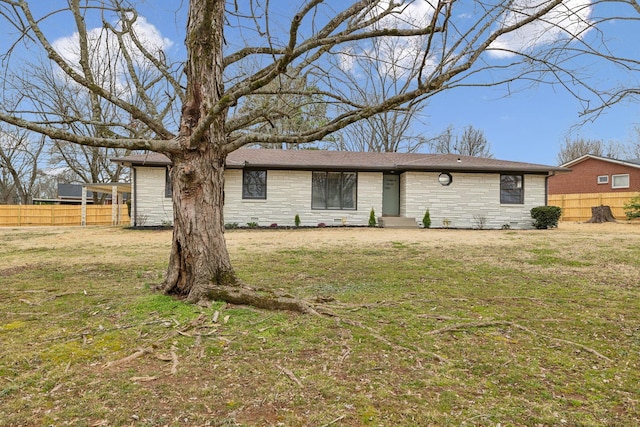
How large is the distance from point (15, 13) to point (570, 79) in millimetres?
6440

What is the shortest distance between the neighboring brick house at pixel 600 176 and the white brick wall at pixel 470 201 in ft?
35.0

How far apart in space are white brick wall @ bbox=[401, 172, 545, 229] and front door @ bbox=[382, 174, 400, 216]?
538 millimetres

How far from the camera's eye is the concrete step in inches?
598

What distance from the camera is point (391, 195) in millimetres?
16359

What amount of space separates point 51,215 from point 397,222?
73.3 ft

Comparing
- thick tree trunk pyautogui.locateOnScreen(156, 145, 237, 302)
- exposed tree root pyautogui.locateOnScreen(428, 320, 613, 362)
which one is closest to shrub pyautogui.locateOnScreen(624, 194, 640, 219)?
exposed tree root pyautogui.locateOnScreen(428, 320, 613, 362)

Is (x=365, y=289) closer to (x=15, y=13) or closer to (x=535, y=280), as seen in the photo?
(x=535, y=280)

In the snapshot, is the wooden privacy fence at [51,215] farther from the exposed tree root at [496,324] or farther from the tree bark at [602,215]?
the tree bark at [602,215]

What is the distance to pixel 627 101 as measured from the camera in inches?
178

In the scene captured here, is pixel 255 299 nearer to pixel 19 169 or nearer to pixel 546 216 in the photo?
pixel 546 216

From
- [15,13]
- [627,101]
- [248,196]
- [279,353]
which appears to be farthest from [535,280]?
[248,196]

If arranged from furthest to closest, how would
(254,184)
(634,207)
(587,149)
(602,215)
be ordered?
(587,149) → (602,215) → (634,207) → (254,184)

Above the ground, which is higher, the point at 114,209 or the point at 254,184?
the point at 254,184

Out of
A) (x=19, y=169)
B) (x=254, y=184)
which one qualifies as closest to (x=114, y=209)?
(x=254, y=184)
